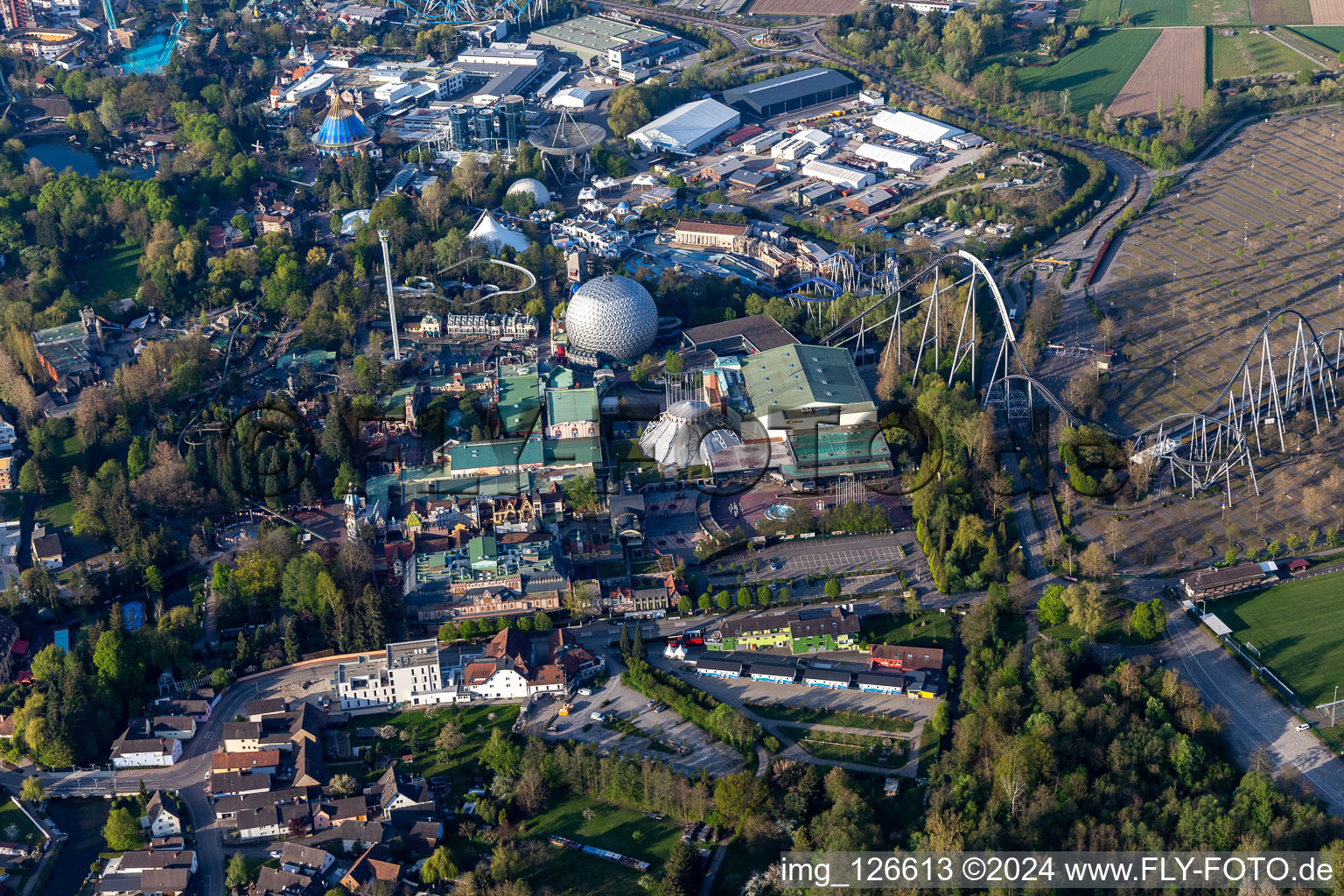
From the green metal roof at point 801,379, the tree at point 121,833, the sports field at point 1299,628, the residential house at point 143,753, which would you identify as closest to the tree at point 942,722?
the sports field at point 1299,628

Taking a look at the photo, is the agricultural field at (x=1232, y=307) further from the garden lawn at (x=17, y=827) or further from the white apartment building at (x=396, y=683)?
the garden lawn at (x=17, y=827)

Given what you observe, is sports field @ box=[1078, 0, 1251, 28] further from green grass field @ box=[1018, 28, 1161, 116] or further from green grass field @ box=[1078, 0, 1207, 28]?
green grass field @ box=[1018, 28, 1161, 116]

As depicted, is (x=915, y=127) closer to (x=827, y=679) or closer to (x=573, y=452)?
(x=573, y=452)

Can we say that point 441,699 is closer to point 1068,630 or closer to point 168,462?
point 168,462

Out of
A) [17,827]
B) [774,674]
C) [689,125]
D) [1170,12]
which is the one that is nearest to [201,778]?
[17,827]

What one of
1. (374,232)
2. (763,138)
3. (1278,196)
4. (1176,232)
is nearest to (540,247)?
(374,232)

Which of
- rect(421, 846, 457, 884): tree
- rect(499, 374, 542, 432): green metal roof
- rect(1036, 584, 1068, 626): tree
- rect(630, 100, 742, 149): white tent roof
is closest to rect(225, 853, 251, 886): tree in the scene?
rect(421, 846, 457, 884): tree
